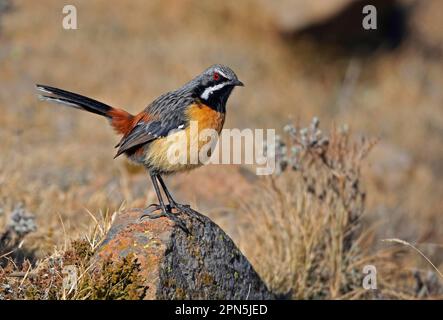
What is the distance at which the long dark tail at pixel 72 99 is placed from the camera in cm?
657

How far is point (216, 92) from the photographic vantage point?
252 inches

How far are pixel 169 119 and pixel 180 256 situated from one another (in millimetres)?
1319

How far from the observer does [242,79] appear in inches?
679

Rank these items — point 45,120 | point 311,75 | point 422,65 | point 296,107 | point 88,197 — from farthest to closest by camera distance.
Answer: point 422,65, point 311,75, point 296,107, point 45,120, point 88,197

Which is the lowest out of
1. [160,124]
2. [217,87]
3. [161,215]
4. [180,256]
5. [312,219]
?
[180,256]

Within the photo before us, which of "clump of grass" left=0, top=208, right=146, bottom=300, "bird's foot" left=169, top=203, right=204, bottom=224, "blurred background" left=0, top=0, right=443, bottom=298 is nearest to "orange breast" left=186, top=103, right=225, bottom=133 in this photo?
"bird's foot" left=169, top=203, right=204, bottom=224

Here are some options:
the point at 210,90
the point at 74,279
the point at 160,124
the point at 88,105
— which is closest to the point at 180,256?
the point at 74,279

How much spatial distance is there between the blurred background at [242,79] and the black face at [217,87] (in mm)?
2888

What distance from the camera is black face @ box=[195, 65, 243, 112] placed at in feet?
21.0

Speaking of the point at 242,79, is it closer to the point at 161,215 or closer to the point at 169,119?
the point at 169,119

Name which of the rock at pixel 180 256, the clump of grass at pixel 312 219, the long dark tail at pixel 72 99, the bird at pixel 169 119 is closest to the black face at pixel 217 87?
the bird at pixel 169 119
